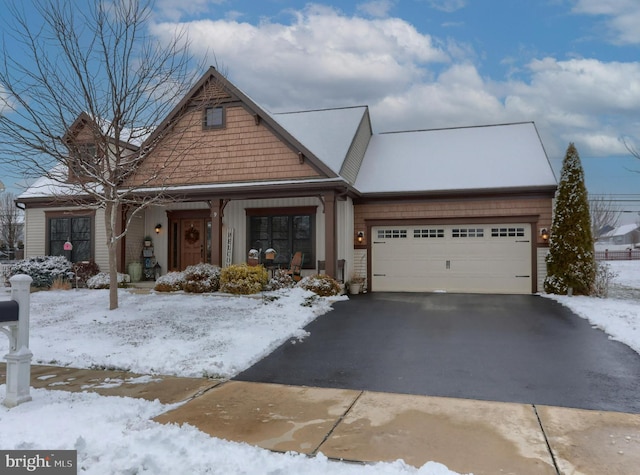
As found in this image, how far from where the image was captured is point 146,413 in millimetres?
4363

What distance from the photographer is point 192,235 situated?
51.2 ft

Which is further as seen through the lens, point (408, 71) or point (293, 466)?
point (408, 71)

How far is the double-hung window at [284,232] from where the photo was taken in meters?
14.4

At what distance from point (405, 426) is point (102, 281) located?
39.9 feet

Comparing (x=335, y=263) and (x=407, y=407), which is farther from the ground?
(x=335, y=263)

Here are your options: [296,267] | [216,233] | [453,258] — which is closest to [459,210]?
[453,258]

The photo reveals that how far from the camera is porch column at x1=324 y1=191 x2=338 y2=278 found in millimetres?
12562

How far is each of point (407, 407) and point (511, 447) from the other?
1.14 meters

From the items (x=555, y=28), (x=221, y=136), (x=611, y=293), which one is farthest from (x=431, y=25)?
(x=611, y=293)

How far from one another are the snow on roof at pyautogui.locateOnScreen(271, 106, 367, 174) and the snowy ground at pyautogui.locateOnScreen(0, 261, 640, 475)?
5006 millimetres

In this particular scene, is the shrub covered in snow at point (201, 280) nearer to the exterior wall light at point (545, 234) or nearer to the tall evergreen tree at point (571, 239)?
the tall evergreen tree at point (571, 239)

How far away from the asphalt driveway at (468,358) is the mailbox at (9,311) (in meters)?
2.60

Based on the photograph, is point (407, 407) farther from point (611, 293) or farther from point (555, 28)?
point (555, 28)

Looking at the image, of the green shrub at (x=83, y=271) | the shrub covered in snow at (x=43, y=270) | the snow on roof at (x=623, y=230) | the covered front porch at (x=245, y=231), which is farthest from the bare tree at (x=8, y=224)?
the snow on roof at (x=623, y=230)
